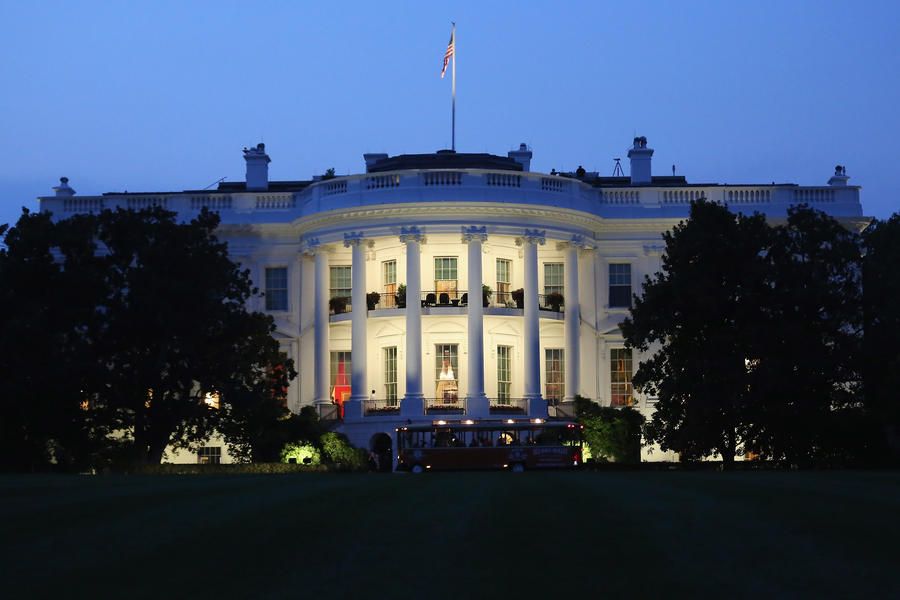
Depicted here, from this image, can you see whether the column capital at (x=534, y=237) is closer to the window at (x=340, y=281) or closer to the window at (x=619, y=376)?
the window at (x=619, y=376)

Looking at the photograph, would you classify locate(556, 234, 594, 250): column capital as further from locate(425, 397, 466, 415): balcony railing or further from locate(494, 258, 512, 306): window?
locate(425, 397, 466, 415): balcony railing

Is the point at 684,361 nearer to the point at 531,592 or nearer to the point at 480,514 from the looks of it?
the point at 480,514

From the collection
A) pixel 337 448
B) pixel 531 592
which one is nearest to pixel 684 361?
pixel 337 448

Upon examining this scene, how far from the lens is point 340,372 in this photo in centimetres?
6681

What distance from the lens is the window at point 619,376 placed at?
220 feet

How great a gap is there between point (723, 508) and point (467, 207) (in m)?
43.7

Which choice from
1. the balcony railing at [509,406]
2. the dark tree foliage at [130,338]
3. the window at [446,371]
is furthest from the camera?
the window at [446,371]

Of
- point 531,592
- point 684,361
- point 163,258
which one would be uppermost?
point 163,258

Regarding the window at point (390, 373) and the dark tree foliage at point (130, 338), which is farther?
the window at point (390, 373)

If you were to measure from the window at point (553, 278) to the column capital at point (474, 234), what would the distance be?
5.71 meters

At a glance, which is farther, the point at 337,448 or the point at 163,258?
the point at 337,448

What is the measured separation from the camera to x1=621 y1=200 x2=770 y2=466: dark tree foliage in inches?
1866

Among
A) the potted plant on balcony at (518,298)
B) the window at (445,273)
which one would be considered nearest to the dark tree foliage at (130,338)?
the window at (445,273)

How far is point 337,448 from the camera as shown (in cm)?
5828
